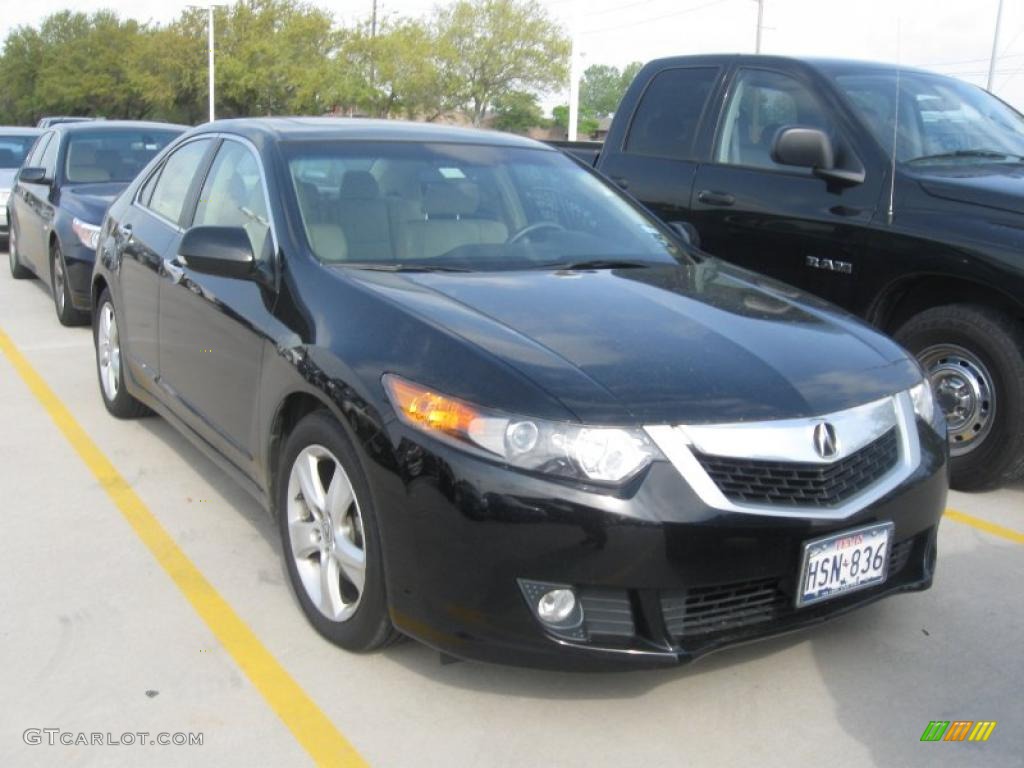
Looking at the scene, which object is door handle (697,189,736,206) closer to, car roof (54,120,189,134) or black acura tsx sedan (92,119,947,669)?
black acura tsx sedan (92,119,947,669)

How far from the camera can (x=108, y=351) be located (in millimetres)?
6363

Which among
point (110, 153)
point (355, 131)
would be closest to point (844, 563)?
point (355, 131)

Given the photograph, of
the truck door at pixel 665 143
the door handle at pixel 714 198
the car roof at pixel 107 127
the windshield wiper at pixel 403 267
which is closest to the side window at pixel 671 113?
the truck door at pixel 665 143

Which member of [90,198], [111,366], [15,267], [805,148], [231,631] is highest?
[805,148]

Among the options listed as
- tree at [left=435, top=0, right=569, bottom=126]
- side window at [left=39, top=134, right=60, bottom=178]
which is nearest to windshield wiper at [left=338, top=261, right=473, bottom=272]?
side window at [left=39, top=134, right=60, bottom=178]

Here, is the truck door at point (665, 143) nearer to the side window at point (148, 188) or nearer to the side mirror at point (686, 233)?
the side mirror at point (686, 233)

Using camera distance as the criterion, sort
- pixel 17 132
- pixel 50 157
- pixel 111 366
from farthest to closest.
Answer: pixel 17 132, pixel 50 157, pixel 111 366

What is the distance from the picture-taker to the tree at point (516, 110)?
61.8 m

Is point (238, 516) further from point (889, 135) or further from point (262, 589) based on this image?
point (889, 135)

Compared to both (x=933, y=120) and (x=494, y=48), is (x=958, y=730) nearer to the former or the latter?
(x=933, y=120)

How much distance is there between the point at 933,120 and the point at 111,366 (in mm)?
4517

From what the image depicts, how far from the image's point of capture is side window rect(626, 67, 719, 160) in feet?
22.1

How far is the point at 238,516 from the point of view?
4.95 m

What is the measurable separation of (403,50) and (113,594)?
56128 mm
